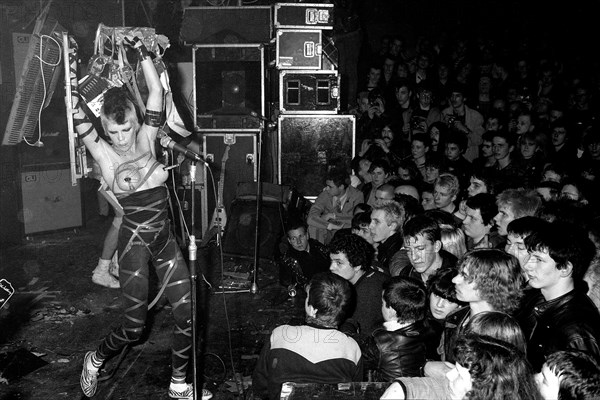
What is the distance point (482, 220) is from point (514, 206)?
1.11 ft

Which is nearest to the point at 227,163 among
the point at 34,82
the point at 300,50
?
the point at 300,50

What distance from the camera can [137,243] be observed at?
4016mm

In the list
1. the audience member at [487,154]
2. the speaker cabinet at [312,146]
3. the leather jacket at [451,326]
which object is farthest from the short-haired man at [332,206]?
the leather jacket at [451,326]

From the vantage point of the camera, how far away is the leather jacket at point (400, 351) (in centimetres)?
298

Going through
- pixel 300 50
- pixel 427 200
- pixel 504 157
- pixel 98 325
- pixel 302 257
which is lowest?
pixel 98 325

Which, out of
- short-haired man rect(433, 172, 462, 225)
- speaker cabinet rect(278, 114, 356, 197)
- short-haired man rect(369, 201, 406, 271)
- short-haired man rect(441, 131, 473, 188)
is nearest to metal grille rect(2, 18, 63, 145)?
short-haired man rect(369, 201, 406, 271)

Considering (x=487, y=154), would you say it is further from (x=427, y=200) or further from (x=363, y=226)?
(x=363, y=226)

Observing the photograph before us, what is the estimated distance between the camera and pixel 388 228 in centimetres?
475

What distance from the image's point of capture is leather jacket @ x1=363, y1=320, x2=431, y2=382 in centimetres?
298

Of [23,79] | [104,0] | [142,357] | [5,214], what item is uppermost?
[104,0]

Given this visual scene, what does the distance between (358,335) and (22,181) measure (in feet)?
21.5

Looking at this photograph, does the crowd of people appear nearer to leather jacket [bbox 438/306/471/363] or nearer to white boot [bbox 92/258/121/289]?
leather jacket [bbox 438/306/471/363]

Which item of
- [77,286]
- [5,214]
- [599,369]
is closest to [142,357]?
[77,286]

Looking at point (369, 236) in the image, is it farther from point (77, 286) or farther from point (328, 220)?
point (77, 286)
